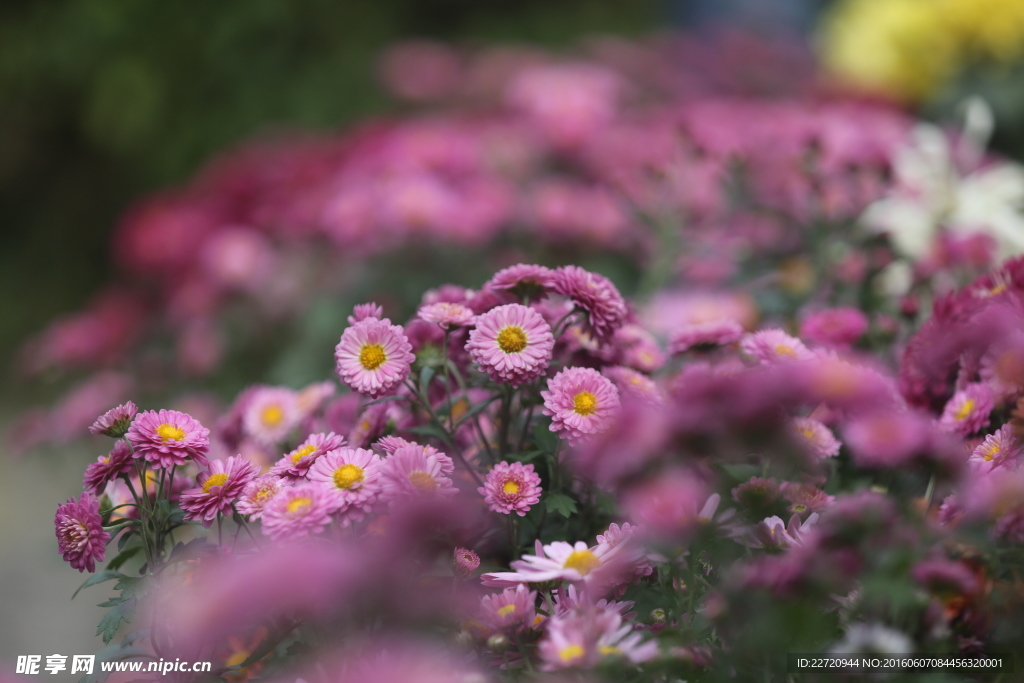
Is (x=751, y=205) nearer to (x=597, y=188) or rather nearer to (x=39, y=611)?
(x=597, y=188)

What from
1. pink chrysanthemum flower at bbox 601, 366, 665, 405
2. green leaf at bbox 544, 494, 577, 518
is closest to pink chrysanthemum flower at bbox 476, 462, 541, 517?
green leaf at bbox 544, 494, 577, 518

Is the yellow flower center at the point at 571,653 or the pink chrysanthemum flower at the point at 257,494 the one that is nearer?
the yellow flower center at the point at 571,653

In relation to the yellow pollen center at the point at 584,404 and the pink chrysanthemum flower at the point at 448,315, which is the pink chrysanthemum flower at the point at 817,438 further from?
the pink chrysanthemum flower at the point at 448,315

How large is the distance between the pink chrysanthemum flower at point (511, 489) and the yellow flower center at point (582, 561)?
5 centimetres

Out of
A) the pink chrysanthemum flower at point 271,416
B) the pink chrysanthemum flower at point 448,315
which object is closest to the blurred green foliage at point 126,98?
the pink chrysanthemum flower at point 271,416

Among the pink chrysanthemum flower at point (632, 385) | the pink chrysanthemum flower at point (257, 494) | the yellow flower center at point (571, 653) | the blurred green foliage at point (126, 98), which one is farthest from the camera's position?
the blurred green foliage at point (126, 98)

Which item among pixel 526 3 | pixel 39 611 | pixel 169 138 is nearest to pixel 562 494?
pixel 39 611

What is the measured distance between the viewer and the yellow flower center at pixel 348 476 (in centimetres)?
59

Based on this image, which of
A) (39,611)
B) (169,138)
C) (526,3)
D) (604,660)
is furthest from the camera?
(526,3)

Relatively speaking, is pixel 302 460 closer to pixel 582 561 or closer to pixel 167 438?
pixel 167 438

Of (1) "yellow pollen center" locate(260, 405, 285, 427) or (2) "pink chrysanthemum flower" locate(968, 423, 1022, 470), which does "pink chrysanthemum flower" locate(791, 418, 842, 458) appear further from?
(1) "yellow pollen center" locate(260, 405, 285, 427)

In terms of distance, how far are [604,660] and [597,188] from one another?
1.39m

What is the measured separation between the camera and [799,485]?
663 millimetres

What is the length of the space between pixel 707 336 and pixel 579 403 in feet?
0.64
